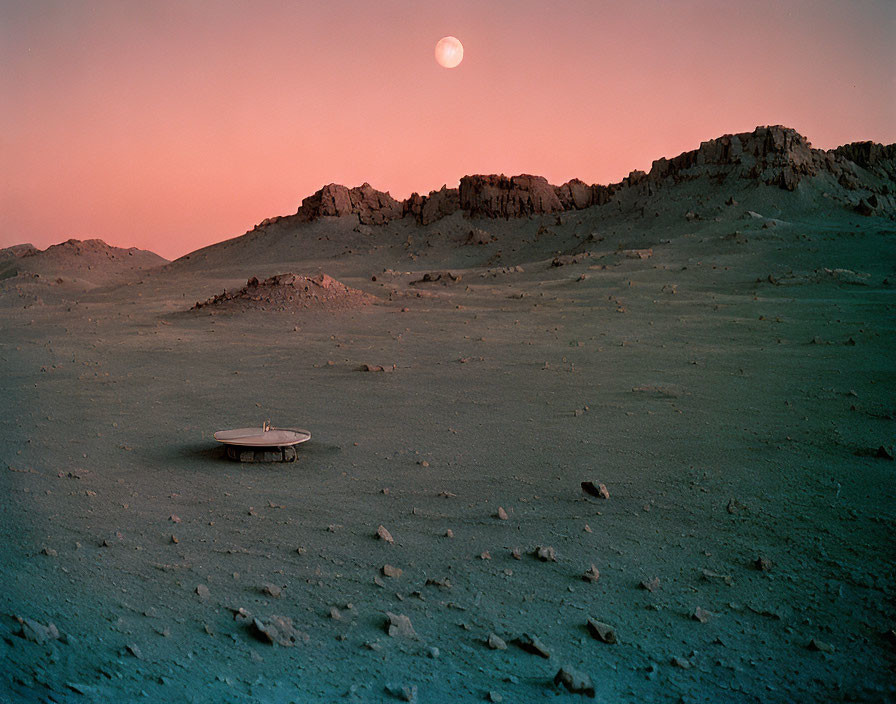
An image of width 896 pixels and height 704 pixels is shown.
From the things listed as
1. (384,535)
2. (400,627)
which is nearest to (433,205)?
(384,535)

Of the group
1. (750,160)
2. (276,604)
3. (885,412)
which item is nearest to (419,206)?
(750,160)

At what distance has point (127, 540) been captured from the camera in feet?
12.9

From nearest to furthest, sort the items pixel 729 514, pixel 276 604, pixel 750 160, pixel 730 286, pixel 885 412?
pixel 276 604 → pixel 729 514 → pixel 885 412 → pixel 730 286 → pixel 750 160

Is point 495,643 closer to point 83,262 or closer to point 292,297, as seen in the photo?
point 292,297

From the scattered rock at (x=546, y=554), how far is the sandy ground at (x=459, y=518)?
3 centimetres

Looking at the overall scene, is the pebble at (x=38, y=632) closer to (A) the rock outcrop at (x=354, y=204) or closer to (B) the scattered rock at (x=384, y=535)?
(B) the scattered rock at (x=384, y=535)

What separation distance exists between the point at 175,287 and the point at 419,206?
20.2 meters

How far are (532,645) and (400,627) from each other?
23.6 inches

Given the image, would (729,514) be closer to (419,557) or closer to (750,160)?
(419,557)

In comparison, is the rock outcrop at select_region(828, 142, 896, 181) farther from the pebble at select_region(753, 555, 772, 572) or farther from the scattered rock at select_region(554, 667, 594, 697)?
the scattered rock at select_region(554, 667, 594, 697)

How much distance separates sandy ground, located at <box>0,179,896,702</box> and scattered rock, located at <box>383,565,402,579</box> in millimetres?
31

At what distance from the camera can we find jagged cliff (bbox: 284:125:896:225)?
3083 cm

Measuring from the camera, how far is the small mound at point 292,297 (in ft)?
48.8

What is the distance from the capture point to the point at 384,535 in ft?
13.4
